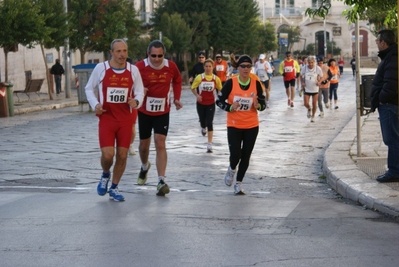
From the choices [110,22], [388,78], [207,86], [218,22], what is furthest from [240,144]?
[218,22]

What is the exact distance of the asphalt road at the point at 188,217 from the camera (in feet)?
21.5

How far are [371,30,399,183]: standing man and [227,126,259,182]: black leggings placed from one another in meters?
1.52

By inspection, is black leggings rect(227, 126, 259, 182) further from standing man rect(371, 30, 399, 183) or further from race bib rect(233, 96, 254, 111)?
standing man rect(371, 30, 399, 183)

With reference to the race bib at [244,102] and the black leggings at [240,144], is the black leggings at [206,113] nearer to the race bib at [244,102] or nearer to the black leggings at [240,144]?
the black leggings at [240,144]

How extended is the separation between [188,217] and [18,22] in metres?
23.9

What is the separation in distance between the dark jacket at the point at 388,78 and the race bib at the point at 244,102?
4.95 ft

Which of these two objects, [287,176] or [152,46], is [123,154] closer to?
[152,46]

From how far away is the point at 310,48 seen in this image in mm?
98938

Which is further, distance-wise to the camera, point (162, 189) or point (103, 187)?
point (162, 189)

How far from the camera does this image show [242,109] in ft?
33.1

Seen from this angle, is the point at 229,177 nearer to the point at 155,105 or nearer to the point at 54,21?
the point at 155,105

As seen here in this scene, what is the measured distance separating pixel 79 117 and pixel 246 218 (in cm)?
1680

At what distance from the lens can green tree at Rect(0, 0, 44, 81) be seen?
30422 millimetres

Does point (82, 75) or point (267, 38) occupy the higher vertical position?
point (267, 38)
